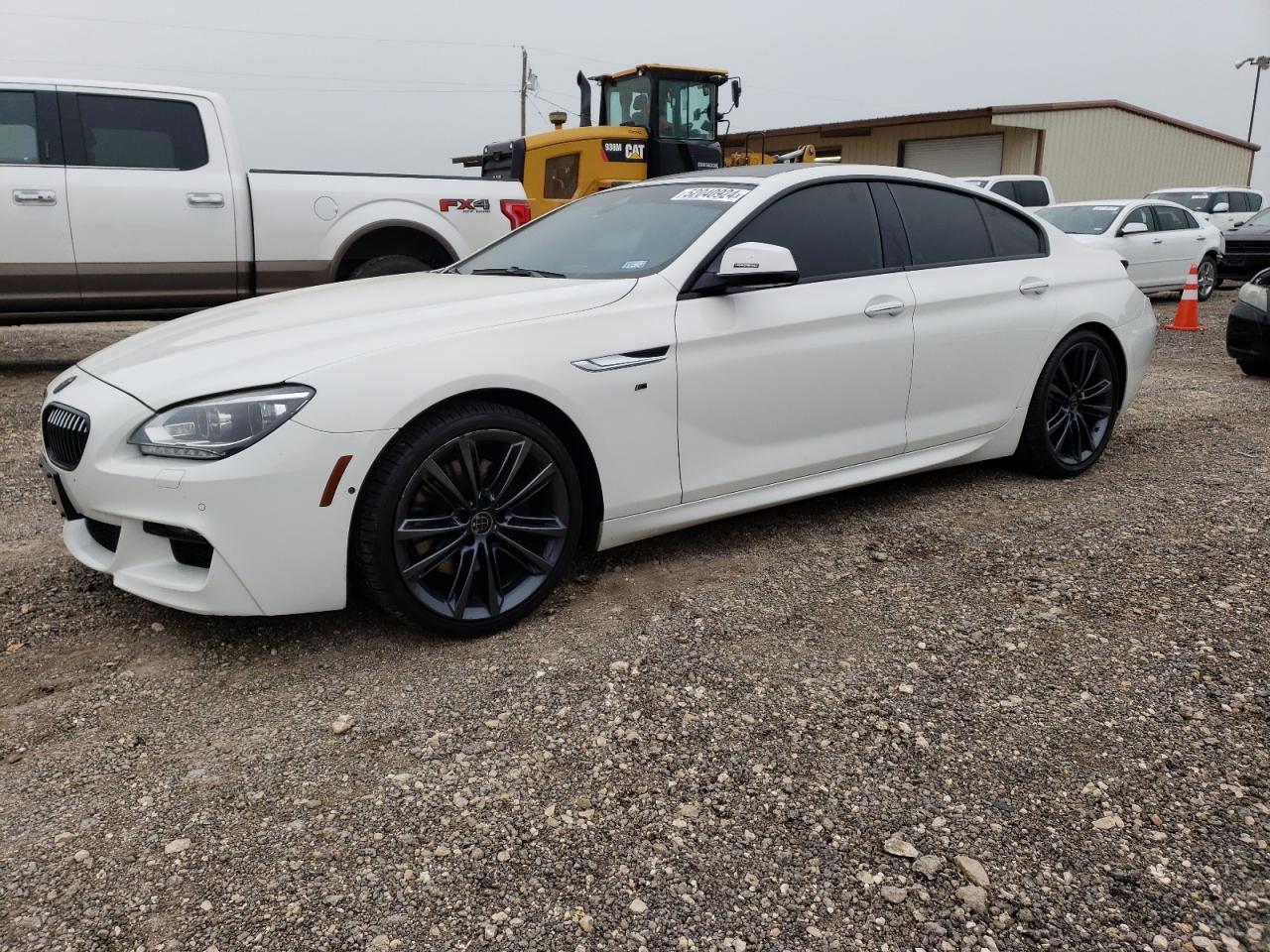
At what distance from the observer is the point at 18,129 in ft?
22.7

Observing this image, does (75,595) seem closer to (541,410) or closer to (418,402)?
(418,402)

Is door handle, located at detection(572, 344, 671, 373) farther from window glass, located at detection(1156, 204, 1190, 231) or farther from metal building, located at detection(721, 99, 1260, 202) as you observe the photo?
metal building, located at detection(721, 99, 1260, 202)

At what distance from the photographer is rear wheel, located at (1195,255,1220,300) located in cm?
1465

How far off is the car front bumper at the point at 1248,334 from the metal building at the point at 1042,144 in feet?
55.3

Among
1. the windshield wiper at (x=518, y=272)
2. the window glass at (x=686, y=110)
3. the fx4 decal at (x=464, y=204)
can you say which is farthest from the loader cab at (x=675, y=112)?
the windshield wiper at (x=518, y=272)

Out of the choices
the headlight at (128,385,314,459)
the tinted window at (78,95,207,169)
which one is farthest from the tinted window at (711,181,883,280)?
the tinted window at (78,95,207,169)

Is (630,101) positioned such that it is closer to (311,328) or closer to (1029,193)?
(1029,193)

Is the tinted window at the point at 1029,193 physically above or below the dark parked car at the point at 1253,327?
above

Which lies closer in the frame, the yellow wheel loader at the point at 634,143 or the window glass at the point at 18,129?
the window glass at the point at 18,129

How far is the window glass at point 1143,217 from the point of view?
534 inches

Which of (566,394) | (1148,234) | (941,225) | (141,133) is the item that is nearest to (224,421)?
(566,394)

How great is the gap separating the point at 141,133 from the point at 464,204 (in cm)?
240

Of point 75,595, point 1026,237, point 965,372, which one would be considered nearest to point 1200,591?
point 965,372

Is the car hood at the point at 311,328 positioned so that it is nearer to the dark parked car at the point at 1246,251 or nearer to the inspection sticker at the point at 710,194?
the inspection sticker at the point at 710,194
